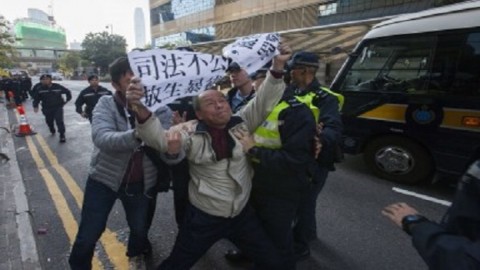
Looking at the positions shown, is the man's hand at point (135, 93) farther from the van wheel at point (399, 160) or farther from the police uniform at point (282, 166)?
the van wheel at point (399, 160)

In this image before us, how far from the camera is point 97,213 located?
239cm

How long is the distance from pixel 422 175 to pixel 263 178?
3378 millimetres

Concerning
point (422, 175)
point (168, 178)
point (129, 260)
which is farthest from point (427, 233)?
point (422, 175)

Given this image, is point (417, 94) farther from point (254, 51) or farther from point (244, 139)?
point (244, 139)

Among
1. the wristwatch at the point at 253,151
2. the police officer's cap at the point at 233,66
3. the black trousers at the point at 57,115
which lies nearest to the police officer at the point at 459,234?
the wristwatch at the point at 253,151

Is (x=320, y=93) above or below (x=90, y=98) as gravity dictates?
above

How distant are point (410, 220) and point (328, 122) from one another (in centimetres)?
141

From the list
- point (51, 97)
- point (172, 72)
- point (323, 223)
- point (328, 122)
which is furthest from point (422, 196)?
point (51, 97)

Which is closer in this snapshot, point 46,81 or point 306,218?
point 306,218

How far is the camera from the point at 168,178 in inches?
103

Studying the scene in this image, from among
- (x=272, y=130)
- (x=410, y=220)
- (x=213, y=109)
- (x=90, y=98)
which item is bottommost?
(x=90, y=98)

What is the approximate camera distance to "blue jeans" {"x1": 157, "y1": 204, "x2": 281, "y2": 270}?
7.06ft

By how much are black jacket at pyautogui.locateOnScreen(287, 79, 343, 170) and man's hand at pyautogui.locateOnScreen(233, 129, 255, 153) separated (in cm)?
74

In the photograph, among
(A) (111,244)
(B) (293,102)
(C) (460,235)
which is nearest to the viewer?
(C) (460,235)
